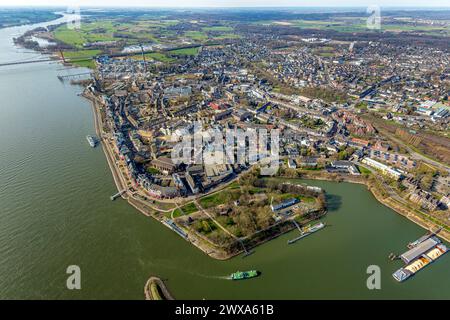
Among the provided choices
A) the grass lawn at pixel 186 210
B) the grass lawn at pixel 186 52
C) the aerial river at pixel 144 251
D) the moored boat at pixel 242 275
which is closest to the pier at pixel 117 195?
the aerial river at pixel 144 251

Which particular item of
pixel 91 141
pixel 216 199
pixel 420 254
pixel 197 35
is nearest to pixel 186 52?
pixel 197 35

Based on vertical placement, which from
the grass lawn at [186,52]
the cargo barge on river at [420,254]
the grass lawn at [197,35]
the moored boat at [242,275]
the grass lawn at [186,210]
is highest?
the grass lawn at [197,35]

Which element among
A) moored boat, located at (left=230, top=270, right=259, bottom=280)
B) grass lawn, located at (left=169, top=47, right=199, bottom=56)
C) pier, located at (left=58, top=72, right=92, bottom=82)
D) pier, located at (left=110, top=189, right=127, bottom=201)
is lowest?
moored boat, located at (left=230, top=270, right=259, bottom=280)

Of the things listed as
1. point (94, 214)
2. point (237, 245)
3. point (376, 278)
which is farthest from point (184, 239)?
point (376, 278)

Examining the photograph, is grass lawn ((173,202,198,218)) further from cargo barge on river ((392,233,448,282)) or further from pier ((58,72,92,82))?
pier ((58,72,92,82))

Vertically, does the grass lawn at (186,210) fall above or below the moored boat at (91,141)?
below

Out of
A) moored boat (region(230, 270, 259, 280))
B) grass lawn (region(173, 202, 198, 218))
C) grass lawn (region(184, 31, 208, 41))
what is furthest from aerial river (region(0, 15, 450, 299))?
grass lawn (region(184, 31, 208, 41))

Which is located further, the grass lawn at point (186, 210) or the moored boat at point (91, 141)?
the moored boat at point (91, 141)

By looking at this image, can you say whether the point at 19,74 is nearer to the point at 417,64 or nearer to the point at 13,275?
the point at 13,275

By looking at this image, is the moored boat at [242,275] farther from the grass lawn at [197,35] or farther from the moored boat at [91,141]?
the grass lawn at [197,35]
